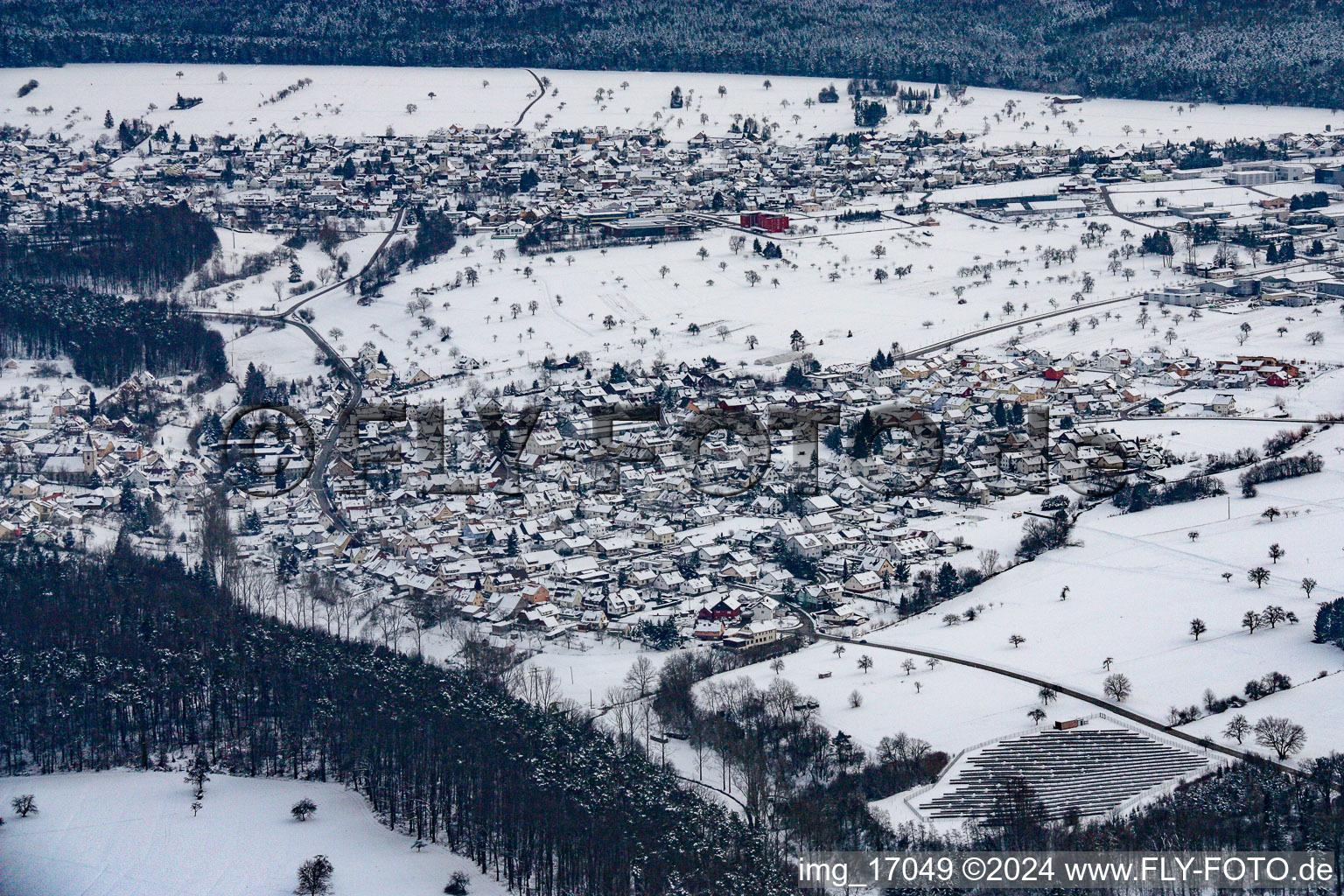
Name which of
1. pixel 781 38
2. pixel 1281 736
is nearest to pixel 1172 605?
pixel 1281 736

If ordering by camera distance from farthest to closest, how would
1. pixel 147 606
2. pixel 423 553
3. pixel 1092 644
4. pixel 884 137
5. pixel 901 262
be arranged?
1. pixel 884 137
2. pixel 901 262
3. pixel 423 553
4. pixel 147 606
5. pixel 1092 644

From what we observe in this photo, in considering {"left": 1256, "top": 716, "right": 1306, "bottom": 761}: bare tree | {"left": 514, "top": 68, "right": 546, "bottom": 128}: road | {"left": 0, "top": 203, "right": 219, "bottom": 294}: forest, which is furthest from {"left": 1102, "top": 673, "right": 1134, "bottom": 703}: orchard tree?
{"left": 514, "top": 68, "right": 546, "bottom": 128}: road

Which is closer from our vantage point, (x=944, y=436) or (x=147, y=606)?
(x=147, y=606)

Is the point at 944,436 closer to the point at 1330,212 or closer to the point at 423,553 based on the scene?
the point at 423,553

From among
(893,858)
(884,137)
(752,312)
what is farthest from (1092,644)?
(884,137)

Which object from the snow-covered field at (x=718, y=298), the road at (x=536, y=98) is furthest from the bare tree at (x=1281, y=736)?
the road at (x=536, y=98)

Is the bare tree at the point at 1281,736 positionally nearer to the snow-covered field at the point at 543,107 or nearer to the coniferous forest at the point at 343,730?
the coniferous forest at the point at 343,730
